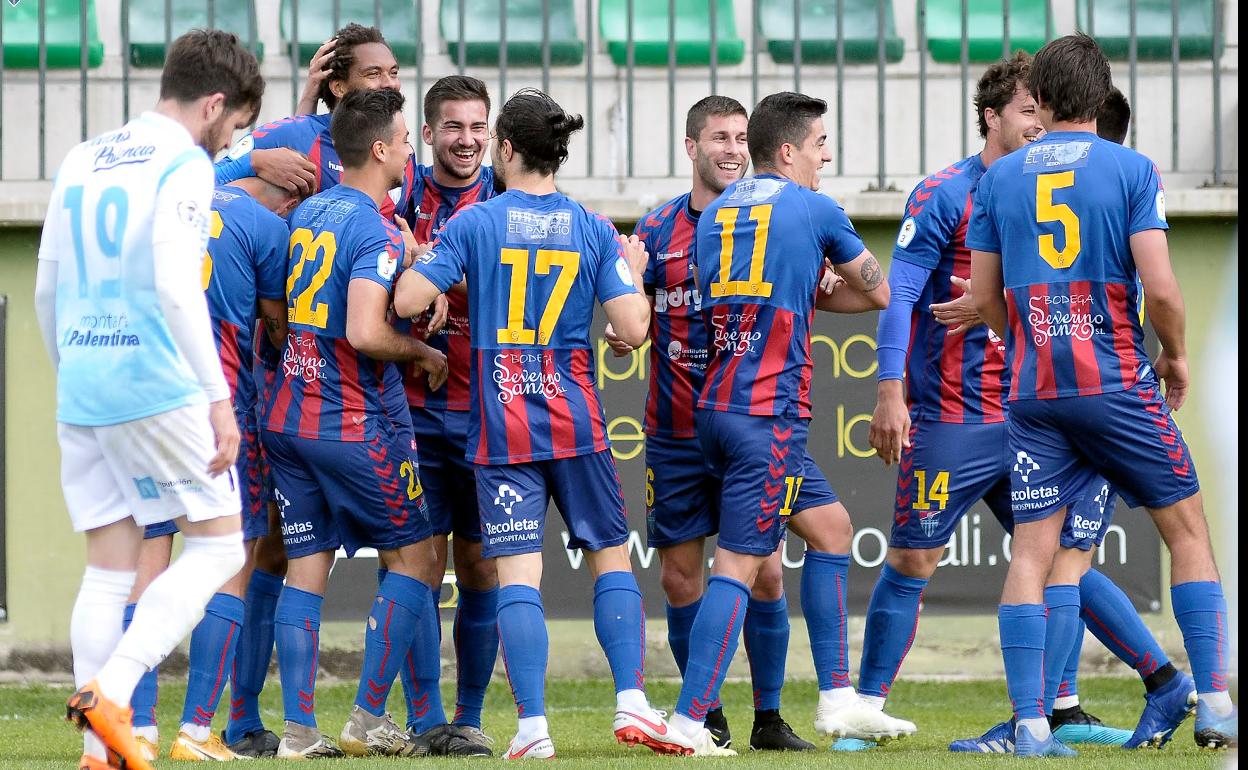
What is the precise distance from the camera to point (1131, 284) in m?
4.67

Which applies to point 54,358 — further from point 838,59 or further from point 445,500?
point 838,59

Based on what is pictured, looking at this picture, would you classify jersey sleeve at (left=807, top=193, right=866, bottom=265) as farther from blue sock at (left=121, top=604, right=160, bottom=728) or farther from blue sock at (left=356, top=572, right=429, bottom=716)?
blue sock at (left=121, top=604, right=160, bottom=728)

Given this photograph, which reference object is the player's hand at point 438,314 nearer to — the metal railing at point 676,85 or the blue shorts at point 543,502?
the blue shorts at point 543,502

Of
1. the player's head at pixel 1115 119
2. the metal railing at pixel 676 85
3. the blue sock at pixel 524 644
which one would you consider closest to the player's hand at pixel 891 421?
the player's head at pixel 1115 119

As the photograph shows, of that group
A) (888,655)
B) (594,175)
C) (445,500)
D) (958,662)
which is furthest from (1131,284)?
(594,175)

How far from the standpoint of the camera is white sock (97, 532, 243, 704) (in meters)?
3.89

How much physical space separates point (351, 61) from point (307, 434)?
1.54 m

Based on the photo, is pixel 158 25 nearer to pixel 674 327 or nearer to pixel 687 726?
pixel 674 327

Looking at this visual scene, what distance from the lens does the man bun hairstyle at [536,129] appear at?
197 inches

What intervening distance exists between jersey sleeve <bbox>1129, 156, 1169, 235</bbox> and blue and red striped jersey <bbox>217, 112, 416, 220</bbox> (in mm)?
2532

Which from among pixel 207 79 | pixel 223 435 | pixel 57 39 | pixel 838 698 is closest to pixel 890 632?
pixel 838 698

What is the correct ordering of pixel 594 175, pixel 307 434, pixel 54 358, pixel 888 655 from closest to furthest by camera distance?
1. pixel 54 358
2. pixel 307 434
3. pixel 888 655
4. pixel 594 175

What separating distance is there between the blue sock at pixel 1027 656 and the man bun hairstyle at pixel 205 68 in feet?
8.69

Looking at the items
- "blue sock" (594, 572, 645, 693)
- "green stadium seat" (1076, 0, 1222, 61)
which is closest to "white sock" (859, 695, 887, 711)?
"blue sock" (594, 572, 645, 693)
